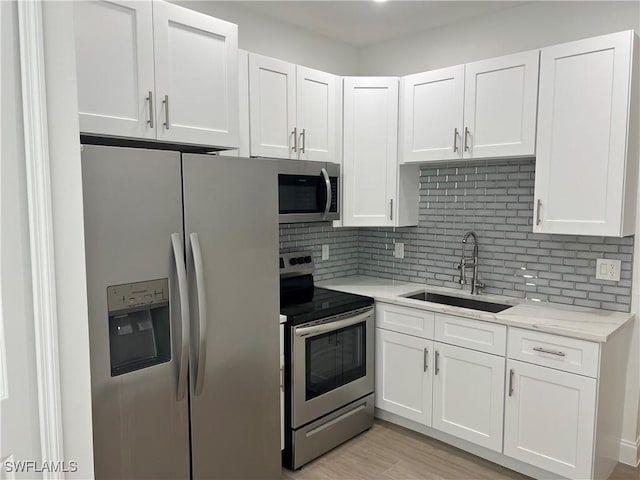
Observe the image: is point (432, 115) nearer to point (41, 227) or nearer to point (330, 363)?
point (330, 363)

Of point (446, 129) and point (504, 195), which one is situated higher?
point (446, 129)

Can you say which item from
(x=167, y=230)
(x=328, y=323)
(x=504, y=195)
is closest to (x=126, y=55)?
(x=167, y=230)

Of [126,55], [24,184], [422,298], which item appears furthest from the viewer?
[422,298]

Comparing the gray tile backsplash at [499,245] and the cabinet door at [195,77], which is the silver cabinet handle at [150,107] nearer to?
the cabinet door at [195,77]

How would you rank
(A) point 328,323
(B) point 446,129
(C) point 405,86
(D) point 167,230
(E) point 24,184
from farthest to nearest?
1. (C) point 405,86
2. (B) point 446,129
3. (A) point 328,323
4. (D) point 167,230
5. (E) point 24,184

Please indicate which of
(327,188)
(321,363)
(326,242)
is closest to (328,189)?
(327,188)

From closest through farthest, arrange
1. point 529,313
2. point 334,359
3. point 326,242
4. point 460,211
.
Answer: point 529,313 < point 334,359 < point 460,211 < point 326,242

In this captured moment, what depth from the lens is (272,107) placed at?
2.77 metres

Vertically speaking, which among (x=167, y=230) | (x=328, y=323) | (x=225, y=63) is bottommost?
(x=328, y=323)

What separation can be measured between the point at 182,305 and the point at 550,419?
1.94 metres

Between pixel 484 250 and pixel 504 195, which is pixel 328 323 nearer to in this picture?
pixel 484 250

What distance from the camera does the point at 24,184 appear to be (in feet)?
3.22

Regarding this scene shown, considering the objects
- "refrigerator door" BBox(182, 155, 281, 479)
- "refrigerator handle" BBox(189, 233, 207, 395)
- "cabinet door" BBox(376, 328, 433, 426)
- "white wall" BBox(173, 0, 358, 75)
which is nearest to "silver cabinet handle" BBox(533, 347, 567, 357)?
"cabinet door" BBox(376, 328, 433, 426)

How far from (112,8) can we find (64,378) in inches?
59.8
